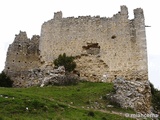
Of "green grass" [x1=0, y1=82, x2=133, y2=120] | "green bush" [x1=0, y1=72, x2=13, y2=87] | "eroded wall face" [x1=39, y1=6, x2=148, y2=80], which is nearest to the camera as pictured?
"green grass" [x1=0, y1=82, x2=133, y2=120]

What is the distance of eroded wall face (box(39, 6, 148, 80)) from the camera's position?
107 feet

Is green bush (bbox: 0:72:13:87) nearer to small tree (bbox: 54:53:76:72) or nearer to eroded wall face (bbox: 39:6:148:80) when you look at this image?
eroded wall face (bbox: 39:6:148:80)

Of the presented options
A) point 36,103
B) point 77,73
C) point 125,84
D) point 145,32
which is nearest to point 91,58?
point 77,73

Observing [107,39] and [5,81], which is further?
[107,39]

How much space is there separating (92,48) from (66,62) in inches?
125

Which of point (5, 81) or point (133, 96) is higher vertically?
point (5, 81)

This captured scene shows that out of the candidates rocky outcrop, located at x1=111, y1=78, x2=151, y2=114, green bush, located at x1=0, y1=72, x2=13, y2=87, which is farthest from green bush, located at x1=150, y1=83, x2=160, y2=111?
green bush, located at x1=0, y1=72, x2=13, y2=87

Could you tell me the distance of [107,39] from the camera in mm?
34188

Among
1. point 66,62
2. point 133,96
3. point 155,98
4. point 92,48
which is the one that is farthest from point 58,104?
point 92,48

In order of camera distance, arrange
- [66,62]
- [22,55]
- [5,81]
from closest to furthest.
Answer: [66,62]
[5,81]
[22,55]

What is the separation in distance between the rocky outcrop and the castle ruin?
420cm

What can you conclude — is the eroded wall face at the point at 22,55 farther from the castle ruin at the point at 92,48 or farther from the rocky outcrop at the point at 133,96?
the rocky outcrop at the point at 133,96

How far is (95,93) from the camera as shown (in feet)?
87.8

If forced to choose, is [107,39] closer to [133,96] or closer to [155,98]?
[155,98]
